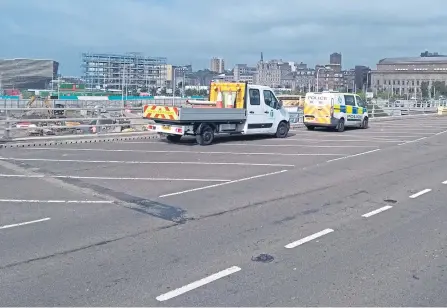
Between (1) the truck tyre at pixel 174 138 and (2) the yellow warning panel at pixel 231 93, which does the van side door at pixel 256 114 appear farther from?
(1) the truck tyre at pixel 174 138

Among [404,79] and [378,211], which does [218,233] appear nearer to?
[378,211]

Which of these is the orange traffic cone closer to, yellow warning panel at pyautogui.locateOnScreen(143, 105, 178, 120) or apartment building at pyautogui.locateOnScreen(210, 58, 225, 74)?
yellow warning panel at pyautogui.locateOnScreen(143, 105, 178, 120)

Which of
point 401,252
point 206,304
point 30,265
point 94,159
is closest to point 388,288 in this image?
point 401,252

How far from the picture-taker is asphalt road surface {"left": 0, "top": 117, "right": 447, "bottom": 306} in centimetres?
509

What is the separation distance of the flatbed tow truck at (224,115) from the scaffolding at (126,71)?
3029 centimetres

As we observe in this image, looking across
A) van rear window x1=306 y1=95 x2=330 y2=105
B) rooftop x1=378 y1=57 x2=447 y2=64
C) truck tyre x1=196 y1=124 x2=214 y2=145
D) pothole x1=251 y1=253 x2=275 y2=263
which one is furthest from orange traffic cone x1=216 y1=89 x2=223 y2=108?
rooftop x1=378 y1=57 x2=447 y2=64

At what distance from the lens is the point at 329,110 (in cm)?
2625

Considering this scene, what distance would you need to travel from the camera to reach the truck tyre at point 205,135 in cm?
1827

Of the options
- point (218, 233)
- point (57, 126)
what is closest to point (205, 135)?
point (57, 126)

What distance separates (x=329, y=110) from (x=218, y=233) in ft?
65.8

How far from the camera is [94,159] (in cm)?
1412

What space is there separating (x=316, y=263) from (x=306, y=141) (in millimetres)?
15508

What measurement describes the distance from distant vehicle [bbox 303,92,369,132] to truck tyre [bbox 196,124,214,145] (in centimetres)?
950

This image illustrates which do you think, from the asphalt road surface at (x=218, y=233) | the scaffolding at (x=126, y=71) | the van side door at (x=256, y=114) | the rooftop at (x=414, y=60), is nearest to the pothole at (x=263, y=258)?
the asphalt road surface at (x=218, y=233)
